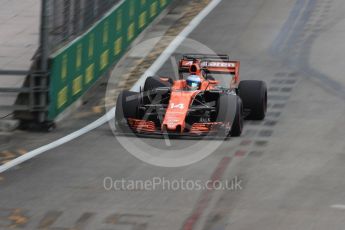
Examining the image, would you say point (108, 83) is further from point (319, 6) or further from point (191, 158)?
point (319, 6)

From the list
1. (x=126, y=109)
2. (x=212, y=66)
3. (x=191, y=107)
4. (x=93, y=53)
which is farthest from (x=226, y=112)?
(x=93, y=53)

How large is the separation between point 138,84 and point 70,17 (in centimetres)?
307

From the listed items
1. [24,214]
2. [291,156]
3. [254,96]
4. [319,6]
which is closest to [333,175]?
[291,156]

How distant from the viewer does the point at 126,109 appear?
18.5 meters

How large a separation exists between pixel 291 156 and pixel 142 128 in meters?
3.17

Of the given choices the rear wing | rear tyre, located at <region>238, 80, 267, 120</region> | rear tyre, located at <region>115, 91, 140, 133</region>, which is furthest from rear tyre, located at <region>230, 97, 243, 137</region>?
rear tyre, located at <region>115, 91, 140, 133</region>

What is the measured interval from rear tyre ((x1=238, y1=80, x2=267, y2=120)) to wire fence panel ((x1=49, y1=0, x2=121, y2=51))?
4.26 metres

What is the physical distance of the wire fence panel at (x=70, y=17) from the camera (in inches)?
785

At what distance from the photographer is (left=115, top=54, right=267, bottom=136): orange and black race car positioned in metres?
18.0

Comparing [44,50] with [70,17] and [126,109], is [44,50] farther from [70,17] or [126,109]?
[126,109]

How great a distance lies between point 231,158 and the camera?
1680 cm

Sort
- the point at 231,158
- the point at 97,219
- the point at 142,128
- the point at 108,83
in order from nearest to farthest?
the point at 97,219, the point at 231,158, the point at 142,128, the point at 108,83

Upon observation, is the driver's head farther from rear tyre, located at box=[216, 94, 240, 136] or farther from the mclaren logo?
the mclaren logo

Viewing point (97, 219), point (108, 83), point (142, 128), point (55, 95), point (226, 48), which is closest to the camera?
point (97, 219)
